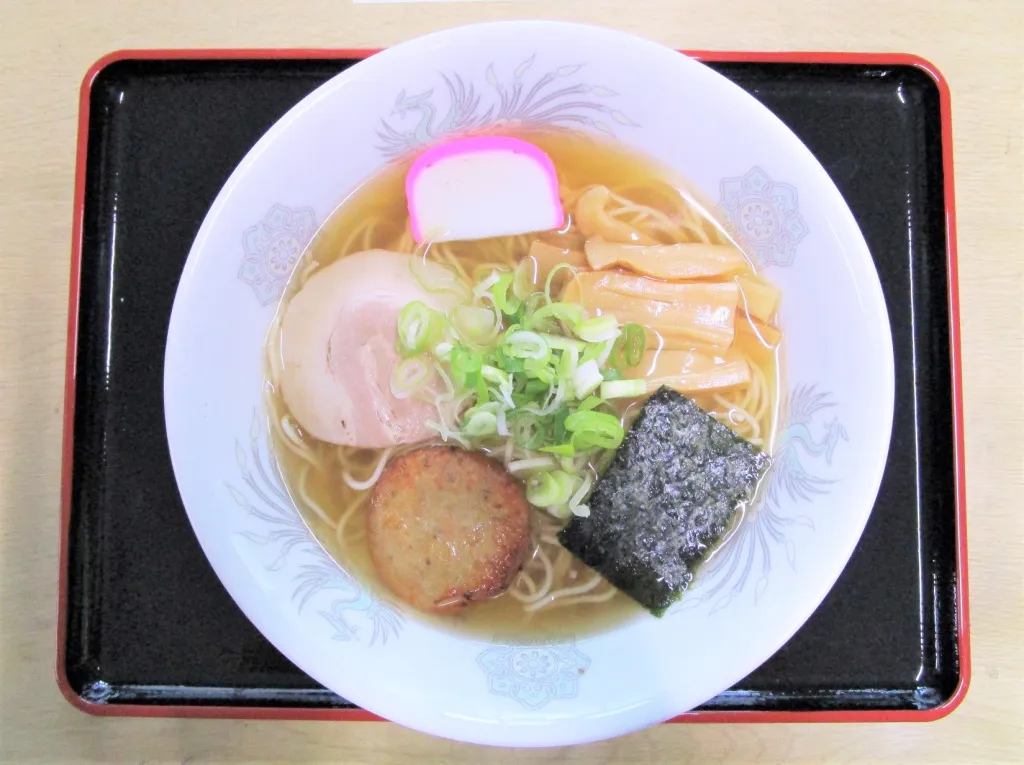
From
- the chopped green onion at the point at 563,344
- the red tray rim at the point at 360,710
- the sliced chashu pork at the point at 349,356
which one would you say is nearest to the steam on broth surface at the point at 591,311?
the sliced chashu pork at the point at 349,356

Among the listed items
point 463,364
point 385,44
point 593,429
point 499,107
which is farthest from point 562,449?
point 385,44

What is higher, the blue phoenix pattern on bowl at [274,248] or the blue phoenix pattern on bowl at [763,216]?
the blue phoenix pattern on bowl at [763,216]

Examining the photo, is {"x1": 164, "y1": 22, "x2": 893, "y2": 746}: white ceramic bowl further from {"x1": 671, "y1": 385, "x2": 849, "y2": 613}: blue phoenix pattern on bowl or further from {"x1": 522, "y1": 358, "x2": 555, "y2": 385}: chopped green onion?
{"x1": 522, "y1": 358, "x2": 555, "y2": 385}: chopped green onion

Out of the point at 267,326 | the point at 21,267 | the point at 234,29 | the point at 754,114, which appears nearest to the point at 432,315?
the point at 267,326

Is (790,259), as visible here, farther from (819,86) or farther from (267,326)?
(267,326)

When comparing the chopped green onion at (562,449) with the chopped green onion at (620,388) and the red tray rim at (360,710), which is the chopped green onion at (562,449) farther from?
the red tray rim at (360,710)

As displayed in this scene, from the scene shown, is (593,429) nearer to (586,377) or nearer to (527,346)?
(586,377)
